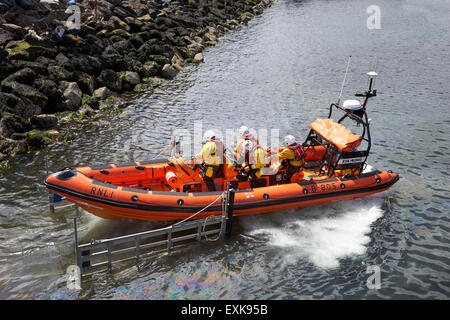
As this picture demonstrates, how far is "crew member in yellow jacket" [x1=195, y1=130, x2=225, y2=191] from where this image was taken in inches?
321

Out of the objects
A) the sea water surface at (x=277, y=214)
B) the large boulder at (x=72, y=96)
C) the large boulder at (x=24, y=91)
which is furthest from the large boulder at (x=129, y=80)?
the large boulder at (x=24, y=91)

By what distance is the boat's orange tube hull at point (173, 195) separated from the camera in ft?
24.8

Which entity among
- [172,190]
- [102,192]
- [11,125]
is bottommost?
[172,190]

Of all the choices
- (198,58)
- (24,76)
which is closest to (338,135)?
(24,76)

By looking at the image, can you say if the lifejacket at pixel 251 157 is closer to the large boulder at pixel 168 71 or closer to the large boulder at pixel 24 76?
the large boulder at pixel 24 76

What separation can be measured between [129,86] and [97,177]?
1023cm

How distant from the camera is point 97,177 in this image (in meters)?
8.38

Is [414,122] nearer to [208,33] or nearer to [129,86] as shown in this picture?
[129,86]

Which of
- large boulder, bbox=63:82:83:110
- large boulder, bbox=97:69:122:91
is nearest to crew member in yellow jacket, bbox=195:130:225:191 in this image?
large boulder, bbox=63:82:83:110

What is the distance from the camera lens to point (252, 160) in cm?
860

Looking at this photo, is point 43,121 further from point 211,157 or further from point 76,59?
point 211,157

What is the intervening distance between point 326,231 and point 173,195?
3688mm

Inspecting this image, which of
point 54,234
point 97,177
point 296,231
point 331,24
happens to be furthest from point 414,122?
point 331,24

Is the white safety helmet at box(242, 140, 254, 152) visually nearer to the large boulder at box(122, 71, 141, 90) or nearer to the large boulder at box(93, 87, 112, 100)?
the large boulder at box(93, 87, 112, 100)
